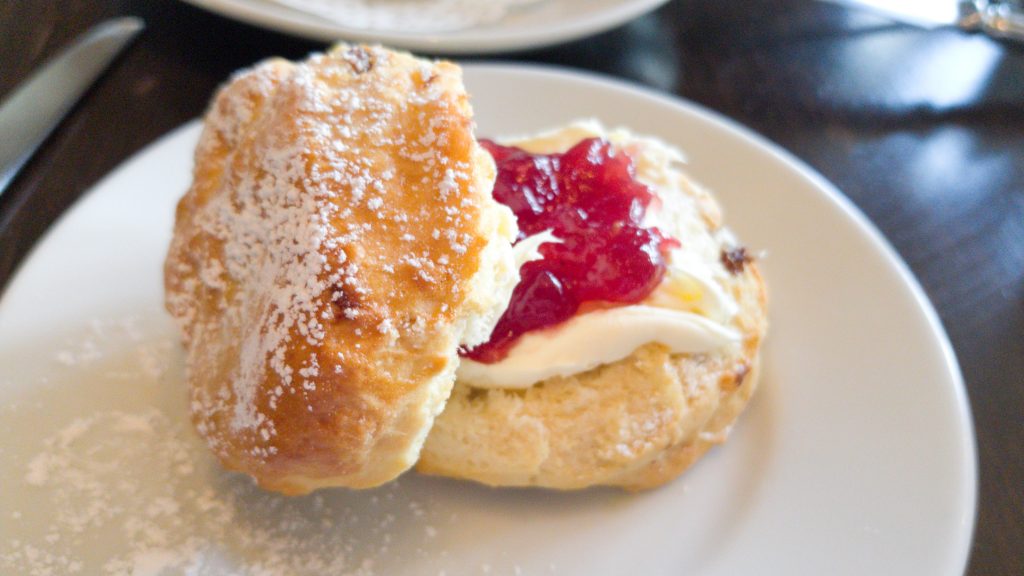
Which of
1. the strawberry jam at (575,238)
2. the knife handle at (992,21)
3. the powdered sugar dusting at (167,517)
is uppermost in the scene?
the strawberry jam at (575,238)

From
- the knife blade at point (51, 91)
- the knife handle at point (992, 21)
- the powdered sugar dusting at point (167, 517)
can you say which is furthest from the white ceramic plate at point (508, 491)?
the knife handle at point (992, 21)

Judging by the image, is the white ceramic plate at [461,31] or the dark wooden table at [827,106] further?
the white ceramic plate at [461,31]

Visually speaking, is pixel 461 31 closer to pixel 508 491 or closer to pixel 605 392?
pixel 605 392

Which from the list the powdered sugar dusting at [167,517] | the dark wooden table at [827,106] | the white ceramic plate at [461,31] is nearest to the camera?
the powdered sugar dusting at [167,517]

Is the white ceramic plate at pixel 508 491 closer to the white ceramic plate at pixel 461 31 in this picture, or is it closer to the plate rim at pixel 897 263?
the plate rim at pixel 897 263

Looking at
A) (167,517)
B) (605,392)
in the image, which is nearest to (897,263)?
(605,392)

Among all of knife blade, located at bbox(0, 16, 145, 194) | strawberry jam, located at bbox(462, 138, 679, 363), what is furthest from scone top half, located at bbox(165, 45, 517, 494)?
knife blade, located at bbox(0, 16, 145, 194)

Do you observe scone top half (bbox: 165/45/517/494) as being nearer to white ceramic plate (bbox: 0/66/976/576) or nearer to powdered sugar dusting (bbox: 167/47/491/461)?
powdered sugar dusting (bbox: 167/47/491/461)
